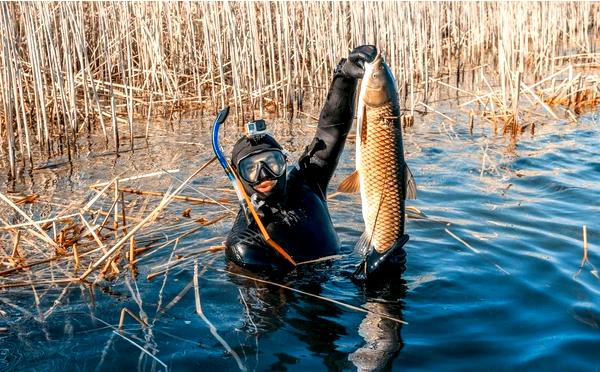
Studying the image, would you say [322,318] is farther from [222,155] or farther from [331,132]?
[331,132]

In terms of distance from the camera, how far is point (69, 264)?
4875mm

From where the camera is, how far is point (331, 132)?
14.9ft

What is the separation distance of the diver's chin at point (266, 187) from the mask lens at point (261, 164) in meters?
0.05

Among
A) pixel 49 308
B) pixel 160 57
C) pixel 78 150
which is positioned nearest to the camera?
pixel 49 308

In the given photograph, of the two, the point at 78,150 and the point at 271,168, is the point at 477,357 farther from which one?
the point at 78,150

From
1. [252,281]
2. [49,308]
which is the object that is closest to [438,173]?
[252,281]

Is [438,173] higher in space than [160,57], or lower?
lower

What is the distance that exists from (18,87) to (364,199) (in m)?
5.66

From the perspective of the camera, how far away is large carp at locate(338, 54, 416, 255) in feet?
10.7

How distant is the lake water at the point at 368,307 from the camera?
3494 mm

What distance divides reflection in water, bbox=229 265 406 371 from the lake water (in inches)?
0.4

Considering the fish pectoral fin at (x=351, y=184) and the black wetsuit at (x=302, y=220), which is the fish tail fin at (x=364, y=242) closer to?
the fish pectoral fin at (x=351, y=184)

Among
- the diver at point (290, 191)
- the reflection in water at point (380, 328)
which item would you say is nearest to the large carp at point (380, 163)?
the reflection in water at point (380, 328)

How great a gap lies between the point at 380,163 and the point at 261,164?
3.07 ft
